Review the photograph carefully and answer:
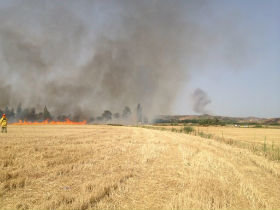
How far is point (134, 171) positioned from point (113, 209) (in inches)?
144

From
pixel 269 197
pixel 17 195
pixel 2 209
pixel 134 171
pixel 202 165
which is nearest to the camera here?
pixel 2 209

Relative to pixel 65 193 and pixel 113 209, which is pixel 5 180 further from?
pixel 113 209

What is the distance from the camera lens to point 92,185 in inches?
252

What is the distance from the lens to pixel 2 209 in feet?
15.6

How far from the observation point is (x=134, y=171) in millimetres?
8562

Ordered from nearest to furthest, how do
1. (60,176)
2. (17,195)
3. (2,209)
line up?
(2,209) → (17,195) → (60,176)

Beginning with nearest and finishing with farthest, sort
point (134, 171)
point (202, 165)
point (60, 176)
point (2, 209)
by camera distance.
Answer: point (2, 209)
point (60, 176)
point (134, 171)
point (202, 165)

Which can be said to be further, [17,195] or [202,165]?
[202,165]

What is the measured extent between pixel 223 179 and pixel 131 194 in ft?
12.6

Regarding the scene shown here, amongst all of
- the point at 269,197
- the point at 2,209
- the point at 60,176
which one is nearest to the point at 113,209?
the point at 2,209

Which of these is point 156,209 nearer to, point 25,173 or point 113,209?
point 113,209

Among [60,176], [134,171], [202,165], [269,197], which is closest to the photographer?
[269,197]

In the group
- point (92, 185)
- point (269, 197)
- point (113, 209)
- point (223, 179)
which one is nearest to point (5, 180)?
point (92, 185)

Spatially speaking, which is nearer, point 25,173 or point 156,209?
point 156,209
